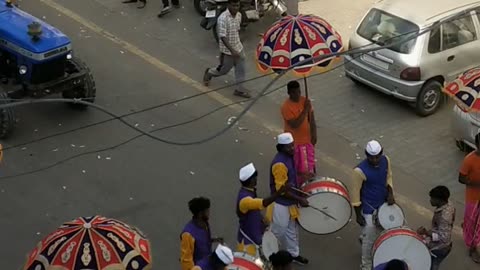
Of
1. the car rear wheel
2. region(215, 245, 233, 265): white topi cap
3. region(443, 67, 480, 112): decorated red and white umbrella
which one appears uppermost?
region(443, 67, 480, 112): decorated red and white umbrella

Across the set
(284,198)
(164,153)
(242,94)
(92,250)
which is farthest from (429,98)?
(92,250)

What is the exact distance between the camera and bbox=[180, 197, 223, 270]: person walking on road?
25.8ft

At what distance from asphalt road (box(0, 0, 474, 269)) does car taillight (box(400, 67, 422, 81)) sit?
2.24 feet

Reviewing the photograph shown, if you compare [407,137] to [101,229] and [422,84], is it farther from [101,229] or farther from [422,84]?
[101,229]

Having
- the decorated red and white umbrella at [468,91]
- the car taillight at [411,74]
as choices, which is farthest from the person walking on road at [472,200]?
the car taillight at [411,74]

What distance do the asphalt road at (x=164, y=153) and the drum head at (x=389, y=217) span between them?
0.89m

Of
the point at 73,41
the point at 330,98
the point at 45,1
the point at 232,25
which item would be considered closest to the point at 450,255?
the point at 330,98

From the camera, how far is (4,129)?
1206 cm

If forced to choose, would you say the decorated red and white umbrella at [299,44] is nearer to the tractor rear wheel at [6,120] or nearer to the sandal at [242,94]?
the sandal at [242,94]

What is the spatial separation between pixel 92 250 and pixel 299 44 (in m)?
4.25

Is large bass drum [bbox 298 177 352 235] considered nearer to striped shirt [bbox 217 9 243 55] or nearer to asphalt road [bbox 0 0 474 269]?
asphalt road [bbox 0 0 474 269]

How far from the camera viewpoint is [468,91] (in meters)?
9.09

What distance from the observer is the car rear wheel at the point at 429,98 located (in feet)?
41.7

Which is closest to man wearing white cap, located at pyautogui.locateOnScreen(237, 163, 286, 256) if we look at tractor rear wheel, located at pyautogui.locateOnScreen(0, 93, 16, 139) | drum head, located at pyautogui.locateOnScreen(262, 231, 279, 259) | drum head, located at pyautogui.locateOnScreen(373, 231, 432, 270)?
drum head, located at pyautogui.locateOnScreen(262, 231, 279, 259)
